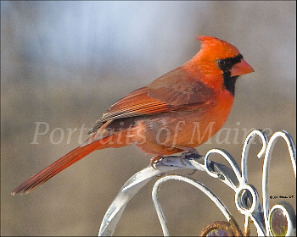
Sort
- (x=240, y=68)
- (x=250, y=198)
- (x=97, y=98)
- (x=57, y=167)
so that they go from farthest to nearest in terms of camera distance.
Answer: (x=97, y=98)
(x=240, y=68)
(x=57, y=167)
(x=250, y=198)

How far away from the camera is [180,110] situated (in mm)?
1671

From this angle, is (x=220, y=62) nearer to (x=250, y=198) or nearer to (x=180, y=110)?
(x=180, y=110)

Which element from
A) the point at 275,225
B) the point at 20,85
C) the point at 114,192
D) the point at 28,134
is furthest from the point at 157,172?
the point at 20,85

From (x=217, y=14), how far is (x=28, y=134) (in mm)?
1703

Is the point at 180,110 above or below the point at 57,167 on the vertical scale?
above

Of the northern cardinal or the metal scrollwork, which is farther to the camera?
the northern cardinal

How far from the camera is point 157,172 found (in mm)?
1372

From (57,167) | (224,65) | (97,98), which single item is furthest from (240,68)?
(97,98)

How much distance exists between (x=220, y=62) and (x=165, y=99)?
0.20m

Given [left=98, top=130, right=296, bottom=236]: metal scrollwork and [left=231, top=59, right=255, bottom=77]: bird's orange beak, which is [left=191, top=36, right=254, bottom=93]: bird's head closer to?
[left=231, top=59, right=255, bottom=77]: bird's orange beak

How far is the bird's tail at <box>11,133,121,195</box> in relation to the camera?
1436 mm

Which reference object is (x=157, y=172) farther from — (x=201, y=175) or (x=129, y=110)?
(x=201, y=175)

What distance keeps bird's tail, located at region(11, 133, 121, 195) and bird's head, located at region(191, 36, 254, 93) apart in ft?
1.30

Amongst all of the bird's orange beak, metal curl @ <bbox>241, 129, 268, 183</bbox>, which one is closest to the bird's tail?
the bird's orange beak
